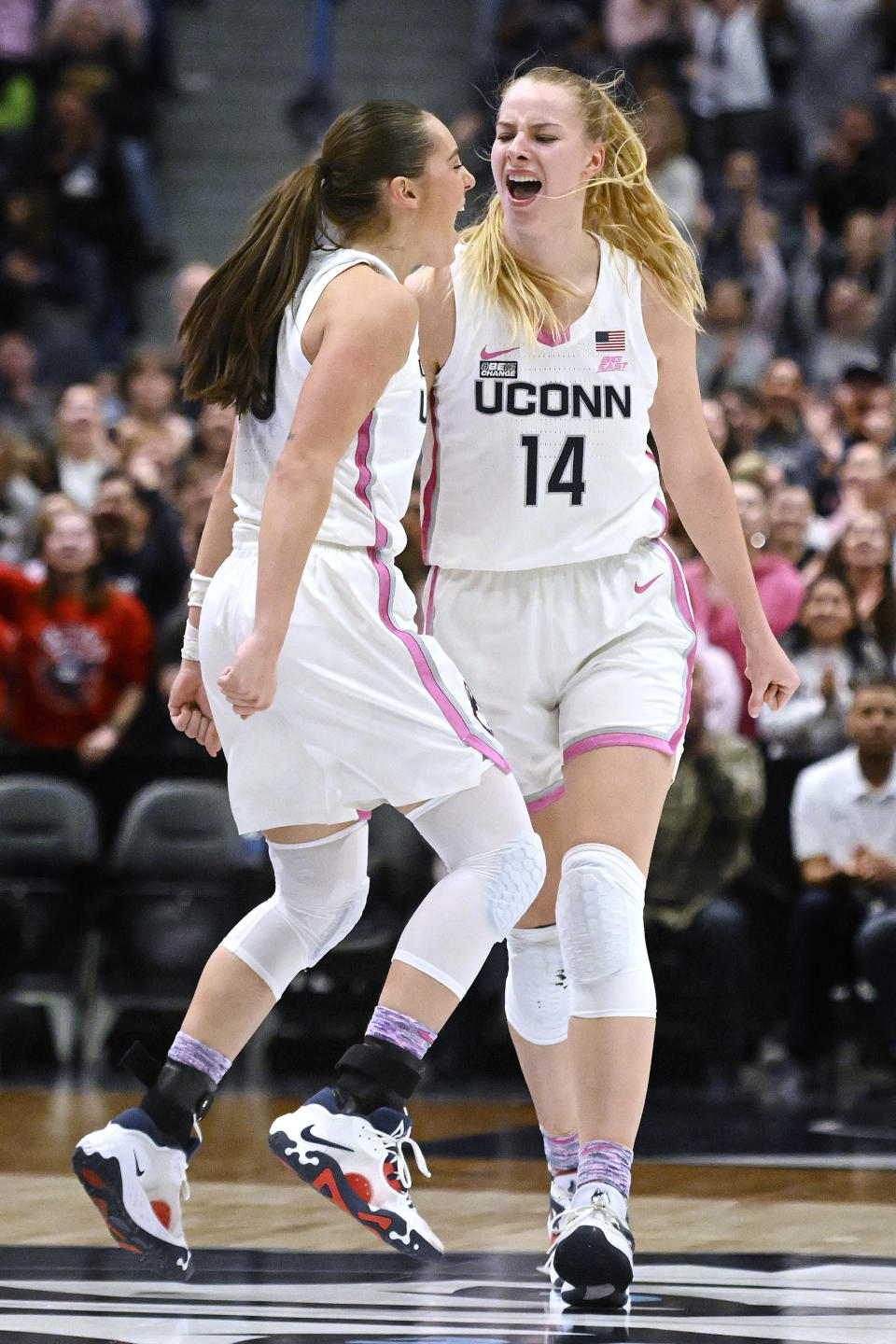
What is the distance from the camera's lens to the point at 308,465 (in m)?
3.38

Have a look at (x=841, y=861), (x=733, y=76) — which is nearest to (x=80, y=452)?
(x=841, y=861)

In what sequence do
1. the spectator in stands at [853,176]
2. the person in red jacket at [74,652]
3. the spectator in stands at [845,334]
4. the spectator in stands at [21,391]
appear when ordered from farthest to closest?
the spectator in stands at [853,176] < the spectator in stands at [21,391] < the spectator in stands at [845,334] < the person in red jacket at [74,652]

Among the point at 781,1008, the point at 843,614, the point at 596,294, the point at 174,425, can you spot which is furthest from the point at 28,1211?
the point at 174,425

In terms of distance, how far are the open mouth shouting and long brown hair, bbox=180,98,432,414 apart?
0.38 metres

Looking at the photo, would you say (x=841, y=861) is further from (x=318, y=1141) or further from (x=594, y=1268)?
(x=318, y=1141)

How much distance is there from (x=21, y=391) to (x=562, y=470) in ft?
27.2

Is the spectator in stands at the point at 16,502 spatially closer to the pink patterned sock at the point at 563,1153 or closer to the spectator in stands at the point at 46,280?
the spectator in stands at the point at 46,280

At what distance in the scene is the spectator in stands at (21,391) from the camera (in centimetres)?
1163

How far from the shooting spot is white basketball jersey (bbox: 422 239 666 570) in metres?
4.02

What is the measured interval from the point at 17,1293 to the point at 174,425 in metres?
7.06

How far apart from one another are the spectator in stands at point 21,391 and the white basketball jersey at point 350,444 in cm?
818

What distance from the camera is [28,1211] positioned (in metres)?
4.93

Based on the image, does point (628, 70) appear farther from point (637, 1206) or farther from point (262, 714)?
point (262, 714)

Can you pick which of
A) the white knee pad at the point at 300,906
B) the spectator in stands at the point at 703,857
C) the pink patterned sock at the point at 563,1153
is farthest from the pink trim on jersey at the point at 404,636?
the spectator in stands at the point at 703,857
